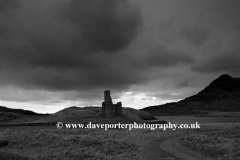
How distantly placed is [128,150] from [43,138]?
18.9 meters

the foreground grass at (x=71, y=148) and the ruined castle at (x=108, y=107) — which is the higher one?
the ruined castle at (x=108, y=107)

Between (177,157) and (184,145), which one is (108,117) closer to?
(184,145)

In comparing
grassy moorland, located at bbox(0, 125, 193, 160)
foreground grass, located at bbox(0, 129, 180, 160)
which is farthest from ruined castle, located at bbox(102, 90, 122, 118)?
foreground grass, located at bbox(0, 129, 180, 160)

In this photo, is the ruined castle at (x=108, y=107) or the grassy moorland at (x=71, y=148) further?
the ruined castle at (x=108, y=107)

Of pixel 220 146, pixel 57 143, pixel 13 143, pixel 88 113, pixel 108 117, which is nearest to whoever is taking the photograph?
pixel 220 146

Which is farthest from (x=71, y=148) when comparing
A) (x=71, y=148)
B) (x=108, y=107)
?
(x=108, y=107)

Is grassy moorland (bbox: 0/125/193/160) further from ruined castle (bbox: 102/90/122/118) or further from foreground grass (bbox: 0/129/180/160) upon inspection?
ruined castle (bbox: 102/90/122/118)

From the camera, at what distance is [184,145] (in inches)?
1426

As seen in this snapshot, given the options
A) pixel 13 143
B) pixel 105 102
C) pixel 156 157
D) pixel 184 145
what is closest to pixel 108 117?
pixel 105 102

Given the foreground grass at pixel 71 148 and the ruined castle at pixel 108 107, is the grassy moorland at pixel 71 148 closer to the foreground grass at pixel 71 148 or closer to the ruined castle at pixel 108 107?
the foreground grass at pixel 71 148

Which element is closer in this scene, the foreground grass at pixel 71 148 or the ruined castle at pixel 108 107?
the foreground grass at pixel 71 148

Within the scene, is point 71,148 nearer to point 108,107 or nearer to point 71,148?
point 71,148

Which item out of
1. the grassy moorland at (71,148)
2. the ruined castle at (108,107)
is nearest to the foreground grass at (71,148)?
the grassy moorland at (71,148)

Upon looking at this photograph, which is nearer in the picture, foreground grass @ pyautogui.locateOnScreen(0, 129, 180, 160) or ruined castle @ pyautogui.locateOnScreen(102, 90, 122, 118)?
foreground grass @ pyautogui.locateOnScreen(0, 129, 180, 160)
